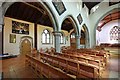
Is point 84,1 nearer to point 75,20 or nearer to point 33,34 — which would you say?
point 75,20

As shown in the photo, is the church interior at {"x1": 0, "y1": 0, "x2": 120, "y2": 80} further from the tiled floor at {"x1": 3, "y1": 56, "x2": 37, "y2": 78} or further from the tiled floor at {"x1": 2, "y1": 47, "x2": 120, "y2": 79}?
the tiled floor at {"x1": 3, "y1": 56, "x2": 37, "y2": 78}

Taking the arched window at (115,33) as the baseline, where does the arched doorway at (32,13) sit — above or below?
above

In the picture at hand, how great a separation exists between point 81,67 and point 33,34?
12493mm

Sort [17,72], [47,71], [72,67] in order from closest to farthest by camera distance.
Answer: [47,71]
[72,67]
[17,72]

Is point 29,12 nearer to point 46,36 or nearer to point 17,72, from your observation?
point 46,36

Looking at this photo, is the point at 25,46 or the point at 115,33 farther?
the point at 115,33

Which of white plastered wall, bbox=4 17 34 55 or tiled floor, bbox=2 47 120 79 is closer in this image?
tiled floor, bbox=2 47 120 79

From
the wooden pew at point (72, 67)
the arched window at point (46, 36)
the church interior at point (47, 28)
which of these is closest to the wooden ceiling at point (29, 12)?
the church interior at point (47, 28)

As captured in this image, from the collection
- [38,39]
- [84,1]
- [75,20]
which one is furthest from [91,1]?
[38,39]

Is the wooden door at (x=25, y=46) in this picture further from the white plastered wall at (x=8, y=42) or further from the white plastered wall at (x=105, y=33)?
the white plastered wall at (x=105, y=33)

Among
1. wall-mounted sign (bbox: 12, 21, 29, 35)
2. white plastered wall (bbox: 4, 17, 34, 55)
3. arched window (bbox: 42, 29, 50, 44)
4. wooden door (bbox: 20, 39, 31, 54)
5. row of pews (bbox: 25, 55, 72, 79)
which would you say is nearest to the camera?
row of pews (bbox: 25, 55, 72, 79)

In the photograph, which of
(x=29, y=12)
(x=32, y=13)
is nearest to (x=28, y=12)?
(x=29, y=12)

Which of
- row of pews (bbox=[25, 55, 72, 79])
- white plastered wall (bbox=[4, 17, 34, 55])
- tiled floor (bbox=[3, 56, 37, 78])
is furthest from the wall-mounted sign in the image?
row of pews (bbox=[25, 55, 72, 79])

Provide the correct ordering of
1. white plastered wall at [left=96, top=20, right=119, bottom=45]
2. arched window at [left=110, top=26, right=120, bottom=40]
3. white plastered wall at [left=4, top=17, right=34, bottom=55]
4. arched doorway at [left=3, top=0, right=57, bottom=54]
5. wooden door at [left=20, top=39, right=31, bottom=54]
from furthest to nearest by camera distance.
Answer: white plastered wall at [left=96, top=20, right=119, bottom=45], arched window at [left=110, top=26, right=120, bottom=40], wooden door at [left=20, top=39, right=31, bottom=54], white plastered wall at [left=4, top=17, right=34, bottom=55], arched doorway at [left=3, top=0, right=57, bottom=54]
